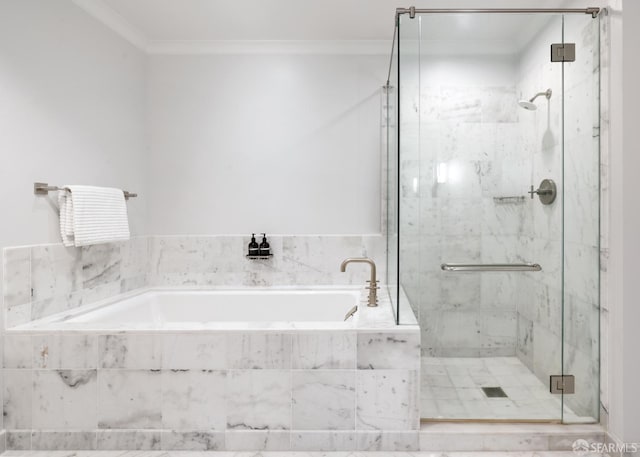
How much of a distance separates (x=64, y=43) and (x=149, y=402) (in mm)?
2009

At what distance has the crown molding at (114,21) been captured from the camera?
2.34 metres

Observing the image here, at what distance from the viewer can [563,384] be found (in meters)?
1.89

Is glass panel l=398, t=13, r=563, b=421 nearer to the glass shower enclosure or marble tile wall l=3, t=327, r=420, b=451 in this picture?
the glass shower enclosure

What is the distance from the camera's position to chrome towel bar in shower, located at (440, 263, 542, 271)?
6.34 feet

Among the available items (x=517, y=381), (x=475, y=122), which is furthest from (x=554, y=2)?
(x=517, y=381)

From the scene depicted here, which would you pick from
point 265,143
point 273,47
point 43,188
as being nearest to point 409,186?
point 265,143

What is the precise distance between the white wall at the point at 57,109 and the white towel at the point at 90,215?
0.24 feet

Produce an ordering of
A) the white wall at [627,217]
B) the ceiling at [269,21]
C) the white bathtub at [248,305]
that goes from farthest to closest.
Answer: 1. the white bathtub at [248,305]
2. the ceiling at [269,21]
3. the white wall at [627,217]

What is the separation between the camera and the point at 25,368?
179cm

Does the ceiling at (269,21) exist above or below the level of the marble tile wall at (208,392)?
above

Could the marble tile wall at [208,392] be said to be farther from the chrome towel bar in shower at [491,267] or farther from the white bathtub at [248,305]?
the white bathtub at [248,305]

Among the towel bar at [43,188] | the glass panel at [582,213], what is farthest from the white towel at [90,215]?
the glass panel at [582,213]

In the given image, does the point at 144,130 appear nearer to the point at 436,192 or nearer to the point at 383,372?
the point at 436,192

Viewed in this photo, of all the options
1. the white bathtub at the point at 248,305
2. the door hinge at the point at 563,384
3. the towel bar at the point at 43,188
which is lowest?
the door hinge at the point at 563,384
